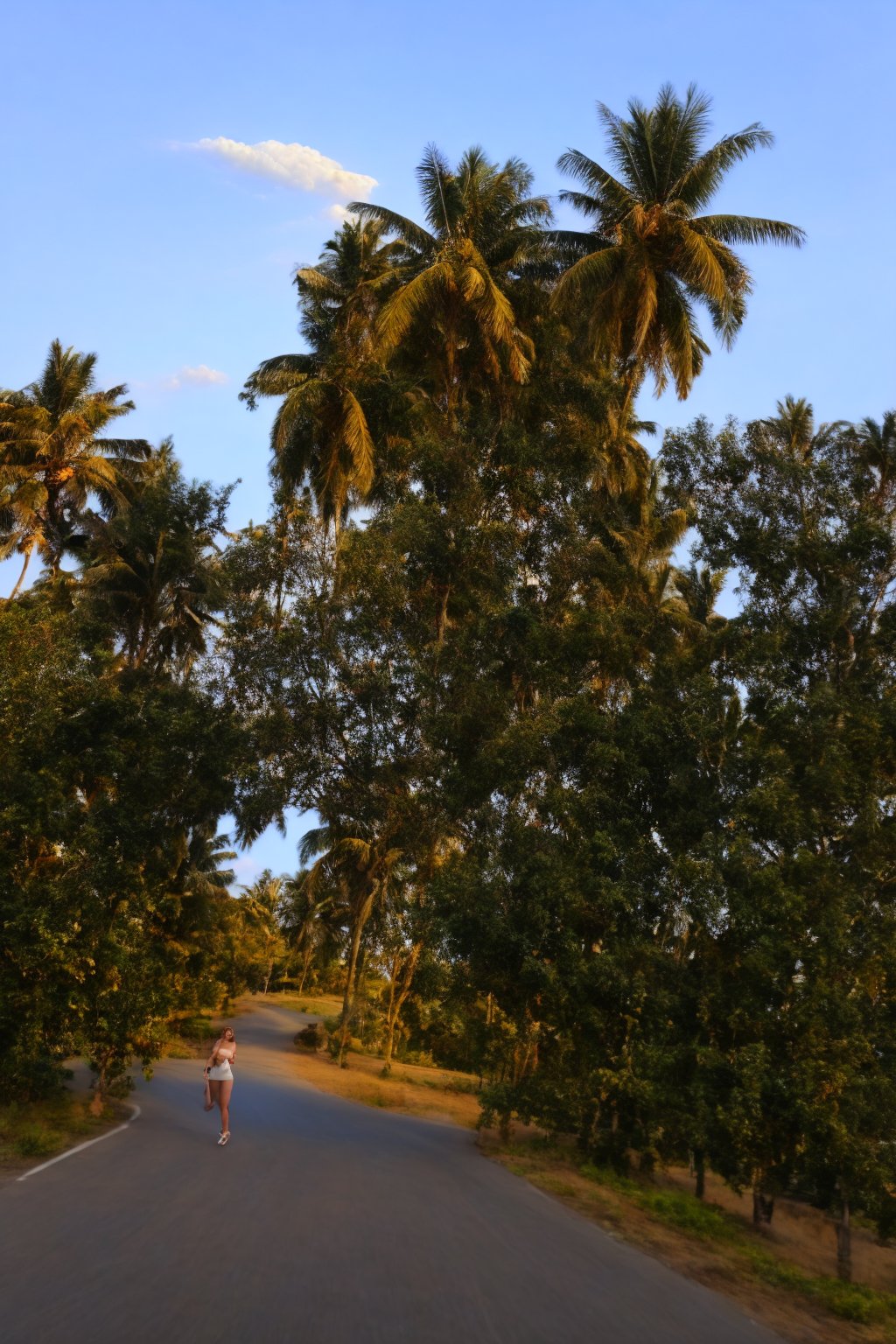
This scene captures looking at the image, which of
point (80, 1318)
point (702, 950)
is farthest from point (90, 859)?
point (80, 1318)

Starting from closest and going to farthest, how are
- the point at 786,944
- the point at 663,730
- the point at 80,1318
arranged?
the point at 80,1318, the point at 786,944, the point at 663,730

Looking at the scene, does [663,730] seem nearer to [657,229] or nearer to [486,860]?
[486,860]

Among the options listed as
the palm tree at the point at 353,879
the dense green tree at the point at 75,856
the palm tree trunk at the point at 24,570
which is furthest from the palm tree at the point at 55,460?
the dense green tree at the point at 75,856

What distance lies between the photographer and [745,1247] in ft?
38.8

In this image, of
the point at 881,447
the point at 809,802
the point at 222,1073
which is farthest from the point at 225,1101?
the point at 881,447

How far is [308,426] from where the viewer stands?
29141 millimetres

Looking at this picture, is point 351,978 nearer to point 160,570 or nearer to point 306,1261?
point 160,570

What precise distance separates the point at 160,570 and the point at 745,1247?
915 inches

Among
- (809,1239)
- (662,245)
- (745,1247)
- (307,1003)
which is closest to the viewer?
(745,1247)

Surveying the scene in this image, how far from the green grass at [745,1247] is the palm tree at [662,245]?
59.1 feet

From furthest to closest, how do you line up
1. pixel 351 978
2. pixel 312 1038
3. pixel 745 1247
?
pixel 312 1038 → pixel 351 978 → pixel 745 1247

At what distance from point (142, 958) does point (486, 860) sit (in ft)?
18.8

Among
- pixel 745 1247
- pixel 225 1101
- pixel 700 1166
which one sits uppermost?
pixel 700 1166

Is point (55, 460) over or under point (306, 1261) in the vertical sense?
over
